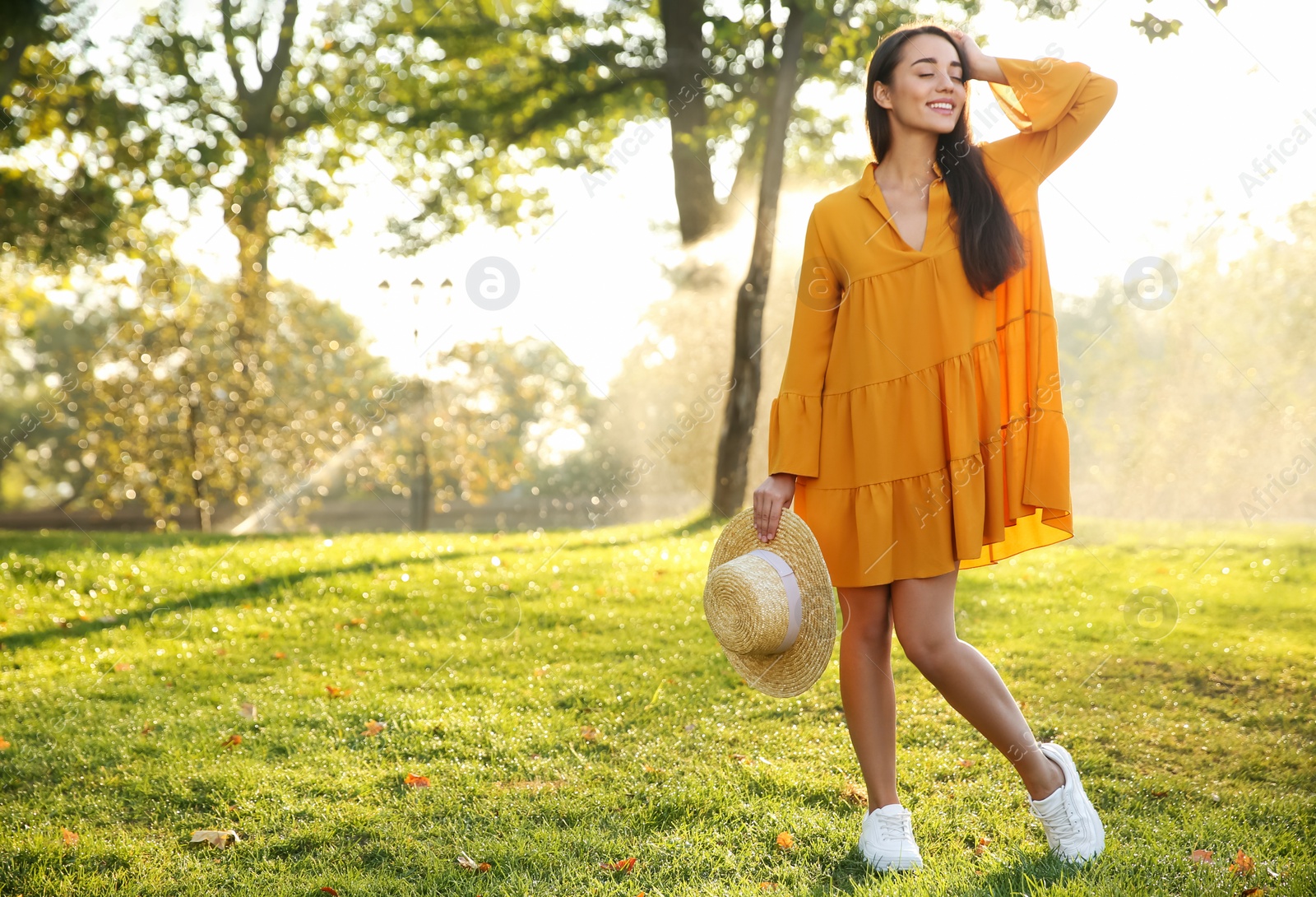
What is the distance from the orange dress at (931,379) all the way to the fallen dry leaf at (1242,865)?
964mm

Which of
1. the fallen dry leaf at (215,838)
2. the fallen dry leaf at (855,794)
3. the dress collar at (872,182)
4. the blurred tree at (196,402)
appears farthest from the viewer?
the blurred tree at (196,402)

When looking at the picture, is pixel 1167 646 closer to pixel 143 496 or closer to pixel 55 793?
pixel 55 793

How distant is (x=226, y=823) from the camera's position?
9.98 ft

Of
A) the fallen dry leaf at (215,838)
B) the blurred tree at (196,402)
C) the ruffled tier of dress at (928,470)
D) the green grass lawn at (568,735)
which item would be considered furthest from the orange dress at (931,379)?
the blurred tree at (196,402)

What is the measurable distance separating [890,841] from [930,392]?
1209mm

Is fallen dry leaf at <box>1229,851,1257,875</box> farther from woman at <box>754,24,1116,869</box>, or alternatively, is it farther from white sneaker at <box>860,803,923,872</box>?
white sneaker at <box>860,803,923,872</box>

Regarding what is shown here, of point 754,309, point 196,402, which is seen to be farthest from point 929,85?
point 196,402

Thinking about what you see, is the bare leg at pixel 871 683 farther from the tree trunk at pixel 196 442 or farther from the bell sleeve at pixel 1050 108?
the tree trunk at pixel 196 442

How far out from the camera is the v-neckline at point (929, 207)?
2490mm

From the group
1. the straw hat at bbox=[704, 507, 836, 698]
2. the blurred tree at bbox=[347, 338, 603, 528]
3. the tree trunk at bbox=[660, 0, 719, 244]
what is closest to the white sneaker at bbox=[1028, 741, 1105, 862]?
the straw hat at bbox=[704, 507, 836, 698]

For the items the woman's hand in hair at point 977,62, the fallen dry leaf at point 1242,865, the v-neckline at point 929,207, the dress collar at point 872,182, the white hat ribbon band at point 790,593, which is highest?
the woman's hand in hair at point 977,62

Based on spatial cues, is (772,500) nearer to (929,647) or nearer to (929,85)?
(929,647)

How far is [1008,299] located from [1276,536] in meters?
8.19

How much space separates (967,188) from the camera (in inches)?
97.5
